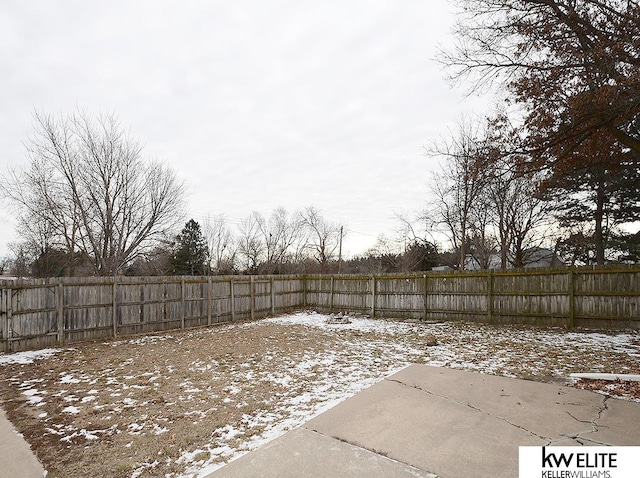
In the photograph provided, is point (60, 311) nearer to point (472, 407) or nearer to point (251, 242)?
point (472, 407)

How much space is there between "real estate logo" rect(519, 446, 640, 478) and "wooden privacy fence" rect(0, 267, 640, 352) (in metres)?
7.69

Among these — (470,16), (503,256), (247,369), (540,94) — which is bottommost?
(247,369)

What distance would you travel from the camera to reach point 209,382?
16.4ft

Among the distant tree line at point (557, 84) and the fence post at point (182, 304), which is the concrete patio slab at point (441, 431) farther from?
the fence post at point (182, 304)

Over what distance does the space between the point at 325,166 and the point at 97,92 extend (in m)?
13.4

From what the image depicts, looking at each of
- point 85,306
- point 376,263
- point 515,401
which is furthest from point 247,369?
point 376,263

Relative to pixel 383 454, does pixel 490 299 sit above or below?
above

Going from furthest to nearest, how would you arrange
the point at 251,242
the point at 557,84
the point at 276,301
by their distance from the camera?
the point at 251,242 < the point at 276,301 < the point at 557,84

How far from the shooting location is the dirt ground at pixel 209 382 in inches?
Answer: 122

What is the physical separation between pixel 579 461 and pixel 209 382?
430cm

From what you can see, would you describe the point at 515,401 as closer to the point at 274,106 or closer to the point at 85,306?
the point at 85,306

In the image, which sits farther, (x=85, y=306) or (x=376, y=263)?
(x=376, y=263)

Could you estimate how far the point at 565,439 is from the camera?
2.96 metres

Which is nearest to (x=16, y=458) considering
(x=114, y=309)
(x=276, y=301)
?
(x=114, y=309)
